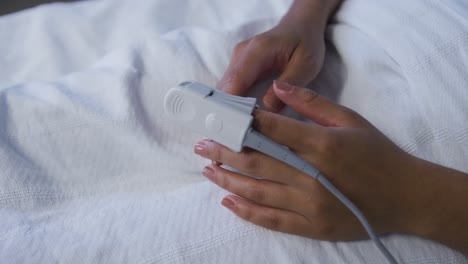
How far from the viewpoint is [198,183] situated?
59cm

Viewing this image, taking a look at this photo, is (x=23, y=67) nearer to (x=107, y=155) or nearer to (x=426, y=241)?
(x=107, y=155)

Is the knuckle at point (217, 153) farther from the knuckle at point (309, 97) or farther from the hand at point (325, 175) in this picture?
the knuckle at point (309, 97)

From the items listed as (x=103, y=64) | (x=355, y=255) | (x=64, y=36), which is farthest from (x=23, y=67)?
(x=355, y=255)

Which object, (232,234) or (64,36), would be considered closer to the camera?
(232,234)

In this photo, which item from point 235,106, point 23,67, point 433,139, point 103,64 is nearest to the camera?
point 235,106

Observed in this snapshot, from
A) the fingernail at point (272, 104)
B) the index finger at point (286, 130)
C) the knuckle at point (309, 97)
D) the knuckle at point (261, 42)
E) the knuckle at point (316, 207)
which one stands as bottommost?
the knuckle at point (316, 207)

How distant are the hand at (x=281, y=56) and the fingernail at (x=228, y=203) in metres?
0.14

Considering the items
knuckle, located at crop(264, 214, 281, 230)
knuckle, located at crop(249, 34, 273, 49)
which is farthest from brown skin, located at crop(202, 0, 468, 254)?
knuckle, located at crop(249, 34, 273, 49)

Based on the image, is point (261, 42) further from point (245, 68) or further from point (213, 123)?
point (213, 123)

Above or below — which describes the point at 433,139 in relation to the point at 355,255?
above

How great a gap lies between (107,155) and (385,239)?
0.37m

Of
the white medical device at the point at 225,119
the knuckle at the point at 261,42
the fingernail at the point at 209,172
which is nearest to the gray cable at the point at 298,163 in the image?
the white medical device at the point at 225,119

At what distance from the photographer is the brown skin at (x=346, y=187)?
48 cm

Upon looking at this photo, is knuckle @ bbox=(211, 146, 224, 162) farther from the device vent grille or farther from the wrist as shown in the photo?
the wrist
